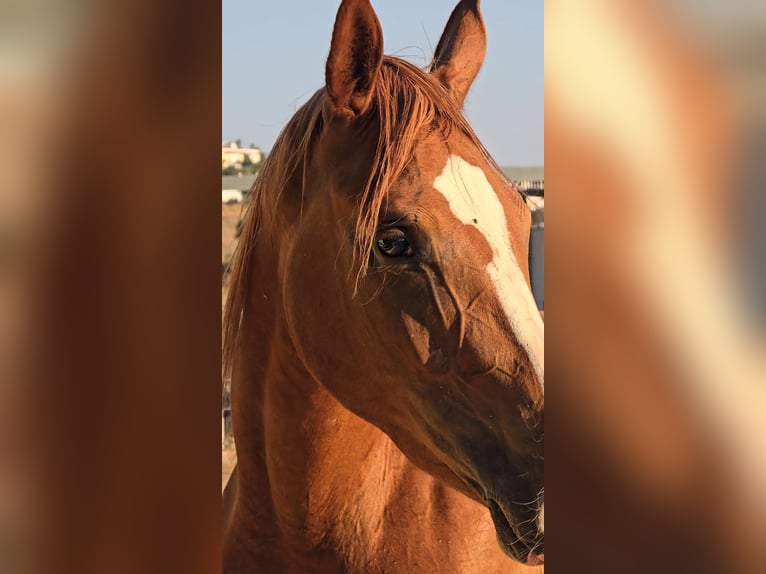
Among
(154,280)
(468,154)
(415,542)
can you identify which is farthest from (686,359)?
(415,542)

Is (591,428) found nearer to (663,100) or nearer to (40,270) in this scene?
(663,100)

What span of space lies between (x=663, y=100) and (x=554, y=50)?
7 centimetres

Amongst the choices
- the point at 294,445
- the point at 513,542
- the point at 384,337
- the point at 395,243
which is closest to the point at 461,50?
the point at 395,243

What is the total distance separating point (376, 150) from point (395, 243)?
187mm

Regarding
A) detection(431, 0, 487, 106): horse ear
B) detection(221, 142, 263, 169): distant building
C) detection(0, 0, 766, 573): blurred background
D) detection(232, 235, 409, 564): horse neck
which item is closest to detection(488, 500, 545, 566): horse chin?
detection(232, 235, 409, 564): horse neck

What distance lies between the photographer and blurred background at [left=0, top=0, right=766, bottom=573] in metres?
0.46

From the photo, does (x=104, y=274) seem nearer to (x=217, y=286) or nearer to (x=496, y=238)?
(x=217, y=286)

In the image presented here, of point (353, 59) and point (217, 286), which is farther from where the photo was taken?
point (353, 59)

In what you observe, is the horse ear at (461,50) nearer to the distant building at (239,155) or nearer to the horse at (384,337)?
the horse at (384,337)

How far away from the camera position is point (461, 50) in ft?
5.66

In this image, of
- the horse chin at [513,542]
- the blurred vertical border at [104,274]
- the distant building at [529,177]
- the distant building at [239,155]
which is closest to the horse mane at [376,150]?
the horse chin at [513,542]

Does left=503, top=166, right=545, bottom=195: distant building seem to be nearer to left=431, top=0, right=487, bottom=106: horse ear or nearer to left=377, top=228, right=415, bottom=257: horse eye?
left=431, top=0, right=487, bottom=106: horse ear

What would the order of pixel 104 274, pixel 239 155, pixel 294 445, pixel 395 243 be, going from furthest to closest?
pixel 239 155 → pixel 294 445 → pixel 395 243 → pixel 104 274

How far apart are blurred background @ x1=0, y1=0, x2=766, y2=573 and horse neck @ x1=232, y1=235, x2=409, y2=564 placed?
3.17ft
